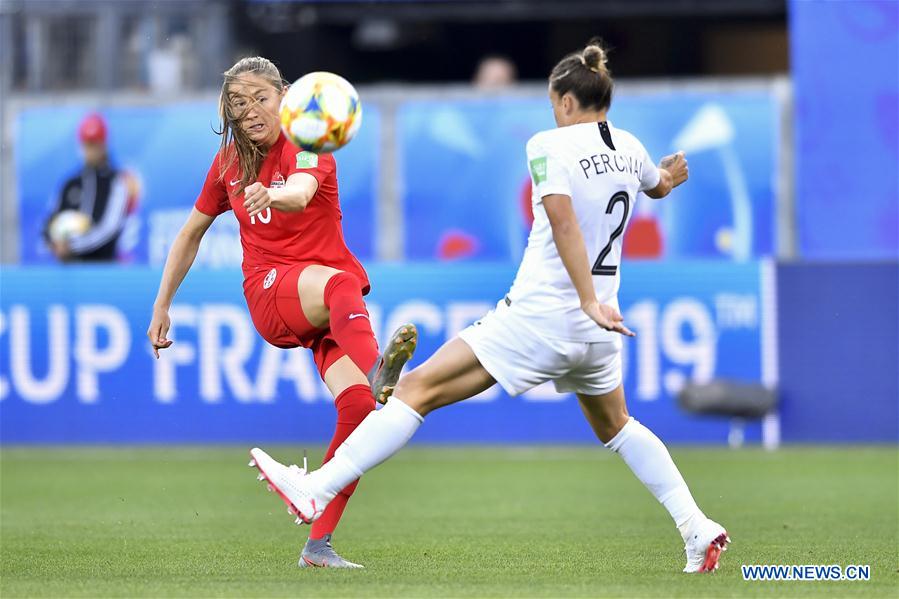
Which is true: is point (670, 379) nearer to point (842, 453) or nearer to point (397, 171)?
point (842, 453)

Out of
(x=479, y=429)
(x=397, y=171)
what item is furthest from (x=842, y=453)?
(x=397, y=171)

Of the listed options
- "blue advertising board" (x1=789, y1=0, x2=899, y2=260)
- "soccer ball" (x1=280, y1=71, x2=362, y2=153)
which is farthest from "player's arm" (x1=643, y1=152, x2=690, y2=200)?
"blue advertising board" (x1=789, y1=0, x2=899, y2=260)

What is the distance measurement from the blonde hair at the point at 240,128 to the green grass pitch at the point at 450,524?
5.47ft

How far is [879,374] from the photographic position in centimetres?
1504

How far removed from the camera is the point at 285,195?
7.02 meters

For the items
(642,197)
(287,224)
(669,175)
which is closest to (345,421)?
(287,224)

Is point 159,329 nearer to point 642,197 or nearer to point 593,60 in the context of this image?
point 593,60

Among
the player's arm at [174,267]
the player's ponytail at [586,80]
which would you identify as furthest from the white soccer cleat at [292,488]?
the player's ponytail at [586,80]

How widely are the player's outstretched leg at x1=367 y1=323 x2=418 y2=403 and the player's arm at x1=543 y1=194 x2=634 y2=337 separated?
72cm

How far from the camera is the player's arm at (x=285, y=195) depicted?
6.84 metres

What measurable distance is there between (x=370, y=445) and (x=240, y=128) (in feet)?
5.16

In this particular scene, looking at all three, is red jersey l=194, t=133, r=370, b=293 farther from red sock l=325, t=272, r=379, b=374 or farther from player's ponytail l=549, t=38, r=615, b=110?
player's ponytail l=549, t=38, r=615, b=110

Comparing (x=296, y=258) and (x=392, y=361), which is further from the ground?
(x=296, y=258)

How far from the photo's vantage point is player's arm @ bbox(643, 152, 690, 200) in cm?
741
